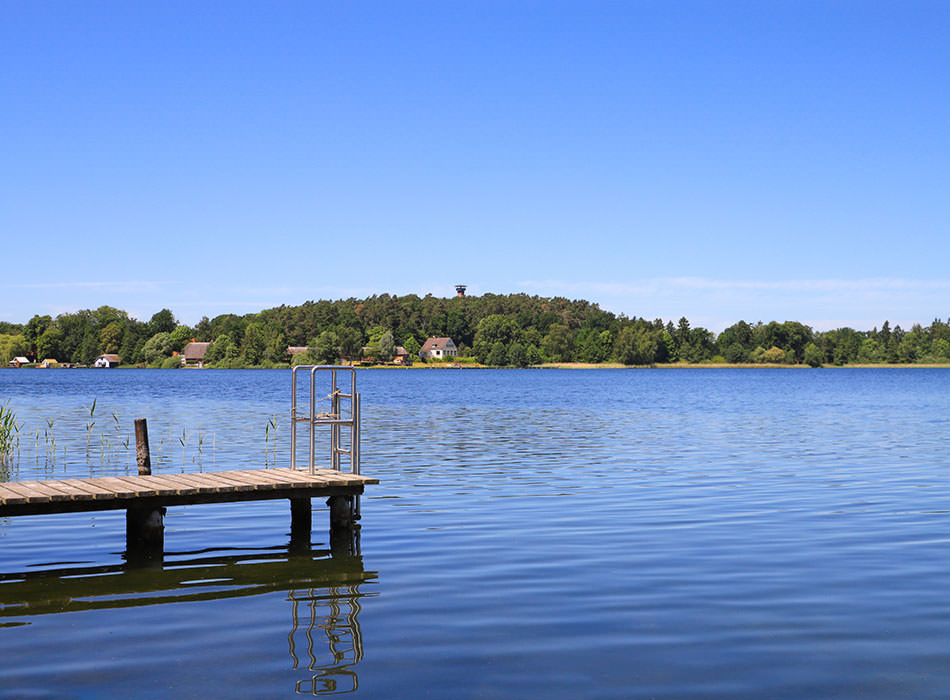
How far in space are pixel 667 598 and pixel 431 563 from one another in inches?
142

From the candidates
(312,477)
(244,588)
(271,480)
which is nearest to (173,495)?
(271,480)

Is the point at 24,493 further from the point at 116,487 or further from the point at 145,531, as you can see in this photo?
the point at 145,531

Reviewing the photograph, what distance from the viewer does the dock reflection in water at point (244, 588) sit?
9445mm

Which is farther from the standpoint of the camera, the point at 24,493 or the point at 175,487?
the point at 175,487

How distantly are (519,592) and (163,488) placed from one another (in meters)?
5.78

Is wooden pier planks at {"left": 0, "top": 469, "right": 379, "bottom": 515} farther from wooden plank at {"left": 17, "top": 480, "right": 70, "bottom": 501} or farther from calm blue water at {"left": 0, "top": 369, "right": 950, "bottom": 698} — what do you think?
calm blue water at {"left": 0, "top": 369, "right": 950, "bottom": 698}

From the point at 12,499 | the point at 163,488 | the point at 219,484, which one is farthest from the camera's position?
the point at 219,484

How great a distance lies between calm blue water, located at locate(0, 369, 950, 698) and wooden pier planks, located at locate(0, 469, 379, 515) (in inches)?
35.8

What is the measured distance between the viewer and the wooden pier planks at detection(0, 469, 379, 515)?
1329 cm

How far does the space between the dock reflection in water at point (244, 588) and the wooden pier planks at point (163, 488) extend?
2.98 ft

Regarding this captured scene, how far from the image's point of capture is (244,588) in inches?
473

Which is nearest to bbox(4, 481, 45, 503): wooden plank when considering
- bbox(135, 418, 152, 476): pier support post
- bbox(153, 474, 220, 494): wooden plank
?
bbox(153, 474, 220, 494): wooden plank

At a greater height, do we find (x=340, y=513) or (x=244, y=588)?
(x=340, y=513)

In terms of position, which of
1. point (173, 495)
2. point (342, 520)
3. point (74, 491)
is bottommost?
point (342, 520)
